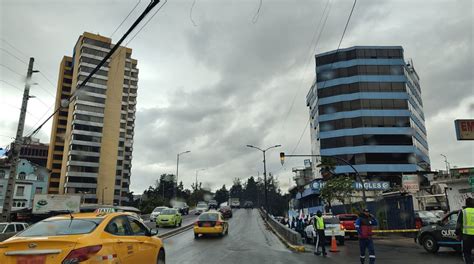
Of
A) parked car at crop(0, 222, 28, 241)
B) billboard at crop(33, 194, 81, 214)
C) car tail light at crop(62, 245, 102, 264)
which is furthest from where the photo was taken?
billboard at crop(33, 194, 81, 214)

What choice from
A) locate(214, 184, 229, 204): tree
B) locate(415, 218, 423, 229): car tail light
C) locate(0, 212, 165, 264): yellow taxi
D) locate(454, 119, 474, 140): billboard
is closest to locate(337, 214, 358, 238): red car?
locate(415, 218, 423, 229): car tail light

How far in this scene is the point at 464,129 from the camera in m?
23.9

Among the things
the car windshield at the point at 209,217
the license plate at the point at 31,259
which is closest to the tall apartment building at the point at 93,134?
the car windshield at the point at 209,217

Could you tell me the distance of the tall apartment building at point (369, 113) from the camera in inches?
2534

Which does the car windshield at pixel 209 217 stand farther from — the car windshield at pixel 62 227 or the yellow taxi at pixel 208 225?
the car windshield at pixel 62 227

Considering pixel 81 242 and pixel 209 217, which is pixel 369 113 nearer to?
pixel 209 217

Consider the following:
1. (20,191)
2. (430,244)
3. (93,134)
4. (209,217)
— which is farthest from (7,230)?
(93,134)

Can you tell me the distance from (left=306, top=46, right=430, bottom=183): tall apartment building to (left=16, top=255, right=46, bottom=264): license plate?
60.9 m

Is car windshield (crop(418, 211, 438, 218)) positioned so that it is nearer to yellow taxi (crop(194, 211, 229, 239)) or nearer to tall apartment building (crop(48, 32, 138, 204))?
yellow taxi (crop(194, 211, 229, 239))

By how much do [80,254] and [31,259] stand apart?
724 mm

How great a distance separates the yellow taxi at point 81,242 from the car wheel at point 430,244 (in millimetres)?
12168

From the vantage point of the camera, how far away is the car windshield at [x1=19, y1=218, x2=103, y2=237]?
5.97 m

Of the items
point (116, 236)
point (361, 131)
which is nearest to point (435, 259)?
point (116, 236)

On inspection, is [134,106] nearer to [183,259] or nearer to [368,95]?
[368,95]
